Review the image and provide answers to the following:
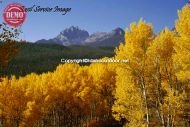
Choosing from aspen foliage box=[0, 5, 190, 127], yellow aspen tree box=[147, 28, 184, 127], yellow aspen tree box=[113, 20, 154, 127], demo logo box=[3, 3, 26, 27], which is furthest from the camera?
yellow aspen tree box=[113, 20, 154, 127]

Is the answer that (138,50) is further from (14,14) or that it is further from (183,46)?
(14,14)

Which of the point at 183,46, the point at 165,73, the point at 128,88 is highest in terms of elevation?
the point at 183,46

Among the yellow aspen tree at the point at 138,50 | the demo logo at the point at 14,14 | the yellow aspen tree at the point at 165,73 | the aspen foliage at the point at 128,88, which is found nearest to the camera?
the demo logo at the point at 14,14

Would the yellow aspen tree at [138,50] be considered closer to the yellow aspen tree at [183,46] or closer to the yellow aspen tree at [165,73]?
the yellow aspen tree at [165,73]

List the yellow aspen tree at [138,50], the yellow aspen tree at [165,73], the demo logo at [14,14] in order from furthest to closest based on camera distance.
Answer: the yellow aspen tree at [138,50]
the yellow aspen tree at [165,73]
the demo logo at [14,14]

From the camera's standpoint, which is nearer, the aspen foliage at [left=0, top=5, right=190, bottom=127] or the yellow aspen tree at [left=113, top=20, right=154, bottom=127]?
the aspen foliage at [left=0, top=5, right=190, bottom=127]

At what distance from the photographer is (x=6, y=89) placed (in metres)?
62.8

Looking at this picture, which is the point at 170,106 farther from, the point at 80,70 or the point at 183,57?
the point at 80,70

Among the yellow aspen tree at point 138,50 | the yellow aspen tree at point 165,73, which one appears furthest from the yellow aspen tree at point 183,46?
the yellow aspen tree at point 138,50

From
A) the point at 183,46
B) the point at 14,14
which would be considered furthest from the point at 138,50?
the point at 14,14

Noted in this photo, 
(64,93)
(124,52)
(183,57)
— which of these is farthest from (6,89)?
(183,57)

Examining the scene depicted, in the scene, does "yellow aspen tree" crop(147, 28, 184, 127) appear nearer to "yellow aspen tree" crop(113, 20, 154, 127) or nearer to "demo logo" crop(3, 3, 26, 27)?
A: "yellow aspen tree" crop(113, 20, 154, 127)

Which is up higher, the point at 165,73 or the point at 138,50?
the point at 138,50

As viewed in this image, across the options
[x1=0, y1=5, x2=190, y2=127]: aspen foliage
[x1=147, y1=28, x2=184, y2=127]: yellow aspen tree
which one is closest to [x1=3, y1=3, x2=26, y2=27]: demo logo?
[x1=0, y1=5, x2=190, y2=127]: aspen foliage
